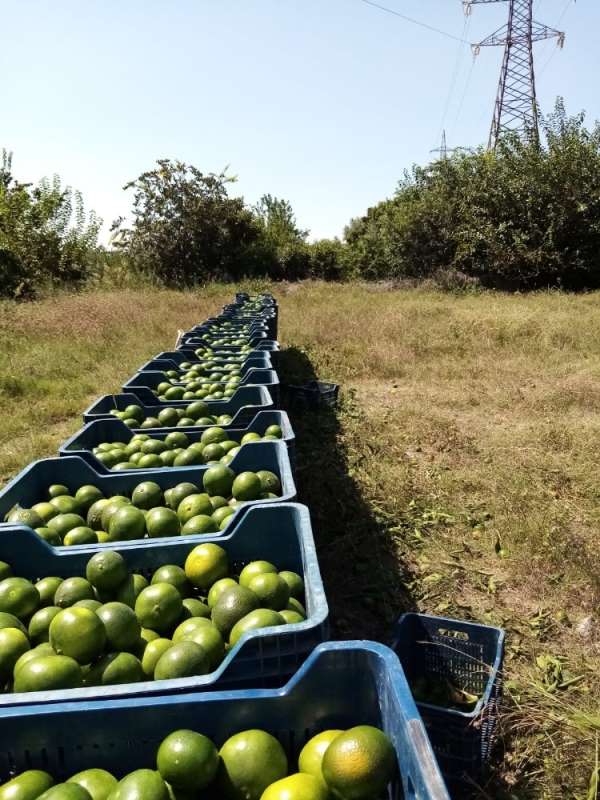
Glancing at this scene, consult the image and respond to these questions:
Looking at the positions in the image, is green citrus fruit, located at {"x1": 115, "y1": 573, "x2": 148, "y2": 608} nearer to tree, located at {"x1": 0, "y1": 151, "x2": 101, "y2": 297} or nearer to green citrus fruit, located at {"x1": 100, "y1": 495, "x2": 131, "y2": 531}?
green citrus fruit, located at {"x1": 100, "y1": 495, "x2": 131, "y2": 531}

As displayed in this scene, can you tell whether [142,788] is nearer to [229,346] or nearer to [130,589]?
[130,589]

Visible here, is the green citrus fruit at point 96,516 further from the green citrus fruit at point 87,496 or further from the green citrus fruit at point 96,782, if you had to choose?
the green citrus fruit at point 96,782

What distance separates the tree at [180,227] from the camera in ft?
73.6

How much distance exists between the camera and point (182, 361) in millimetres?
6141

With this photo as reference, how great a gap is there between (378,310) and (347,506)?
11152 millimetres

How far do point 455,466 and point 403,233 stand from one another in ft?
66.9

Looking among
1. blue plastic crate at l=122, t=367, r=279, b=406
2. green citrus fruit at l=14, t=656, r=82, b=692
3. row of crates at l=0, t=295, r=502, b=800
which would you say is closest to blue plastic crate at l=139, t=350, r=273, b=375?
blue plastic crate at l=122, t=367, r=279, b=406

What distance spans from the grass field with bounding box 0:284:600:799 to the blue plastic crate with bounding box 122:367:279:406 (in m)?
1.02

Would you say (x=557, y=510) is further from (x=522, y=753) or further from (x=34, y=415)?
(x=34, y=415)

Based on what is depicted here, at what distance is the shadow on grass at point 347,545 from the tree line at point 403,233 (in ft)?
51.3

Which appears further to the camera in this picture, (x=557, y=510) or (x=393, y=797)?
(x=557, y=510)

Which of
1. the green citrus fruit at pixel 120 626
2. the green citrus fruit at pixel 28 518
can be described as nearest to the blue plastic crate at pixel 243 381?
the green citrus fruit at pixel 28 518

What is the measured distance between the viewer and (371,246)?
2702cm

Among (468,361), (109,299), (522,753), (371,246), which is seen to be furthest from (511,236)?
(522,753)
